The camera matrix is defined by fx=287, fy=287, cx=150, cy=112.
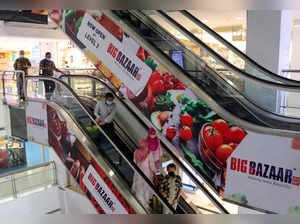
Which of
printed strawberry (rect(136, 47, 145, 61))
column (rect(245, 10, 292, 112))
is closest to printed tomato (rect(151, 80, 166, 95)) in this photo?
printed strawberry (rect(136, 47, 145, 61))

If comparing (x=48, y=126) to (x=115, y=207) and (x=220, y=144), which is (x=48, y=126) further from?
(x=220, y=144)

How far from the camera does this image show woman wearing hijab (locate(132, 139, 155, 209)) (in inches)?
190

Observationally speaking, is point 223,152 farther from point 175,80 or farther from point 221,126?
point 175,80

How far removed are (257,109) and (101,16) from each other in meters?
3.78

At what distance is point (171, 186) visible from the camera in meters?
4.62

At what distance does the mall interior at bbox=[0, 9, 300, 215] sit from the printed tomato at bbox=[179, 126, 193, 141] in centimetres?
2

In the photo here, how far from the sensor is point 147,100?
5.27 m

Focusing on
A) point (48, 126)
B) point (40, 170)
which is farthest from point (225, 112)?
point (40, 170)

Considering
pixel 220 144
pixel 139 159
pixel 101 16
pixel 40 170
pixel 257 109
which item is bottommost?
pixel 40 170

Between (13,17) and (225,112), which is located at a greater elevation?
(13,17)

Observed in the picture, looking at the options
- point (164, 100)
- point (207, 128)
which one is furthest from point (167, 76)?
point (207, 128)

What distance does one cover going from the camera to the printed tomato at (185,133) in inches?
178

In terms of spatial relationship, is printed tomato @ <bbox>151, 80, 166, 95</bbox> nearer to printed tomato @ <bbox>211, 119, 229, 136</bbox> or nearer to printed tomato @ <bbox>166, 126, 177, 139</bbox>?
printed tomato @ <bbox>166, 126, 177, 139</bbox>

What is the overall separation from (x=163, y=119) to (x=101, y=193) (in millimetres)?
2199
